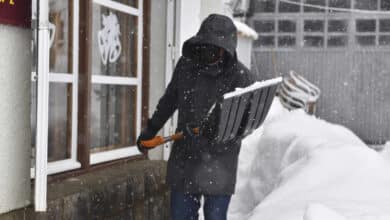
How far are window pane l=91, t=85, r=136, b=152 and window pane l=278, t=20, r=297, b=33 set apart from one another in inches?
502

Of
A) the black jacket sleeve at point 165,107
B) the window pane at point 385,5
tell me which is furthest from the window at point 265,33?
the black jacket sleeve at point 165,107

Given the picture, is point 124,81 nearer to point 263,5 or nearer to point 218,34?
point 218,34

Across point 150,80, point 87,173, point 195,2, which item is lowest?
point 87,173

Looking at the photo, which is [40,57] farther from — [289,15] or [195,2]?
[289,15]

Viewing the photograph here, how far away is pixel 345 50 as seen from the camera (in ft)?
55.8

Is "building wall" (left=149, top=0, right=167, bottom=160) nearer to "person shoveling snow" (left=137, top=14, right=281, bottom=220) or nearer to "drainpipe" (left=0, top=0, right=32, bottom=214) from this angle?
"person shoveling snow" (left=137, top=14, right=281, bottom=220)

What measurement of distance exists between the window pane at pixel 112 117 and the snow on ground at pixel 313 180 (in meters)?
1.27

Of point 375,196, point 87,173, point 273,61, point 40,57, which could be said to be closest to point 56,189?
point 87,173

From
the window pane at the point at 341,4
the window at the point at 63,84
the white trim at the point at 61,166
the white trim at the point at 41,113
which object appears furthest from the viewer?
the window pane at the point at 341,4

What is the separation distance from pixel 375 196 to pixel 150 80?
2614 millimetres

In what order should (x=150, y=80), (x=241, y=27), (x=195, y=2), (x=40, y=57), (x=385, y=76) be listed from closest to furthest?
(x=40, y=57), (x=150, y=80), (x=195, y=2), (x=241, y=27), (x=385, y=76)

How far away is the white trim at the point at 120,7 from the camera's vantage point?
185 inches

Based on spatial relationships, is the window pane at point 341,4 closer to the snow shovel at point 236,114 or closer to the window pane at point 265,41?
the window pane at point 265,41

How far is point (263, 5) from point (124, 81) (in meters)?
13.1
